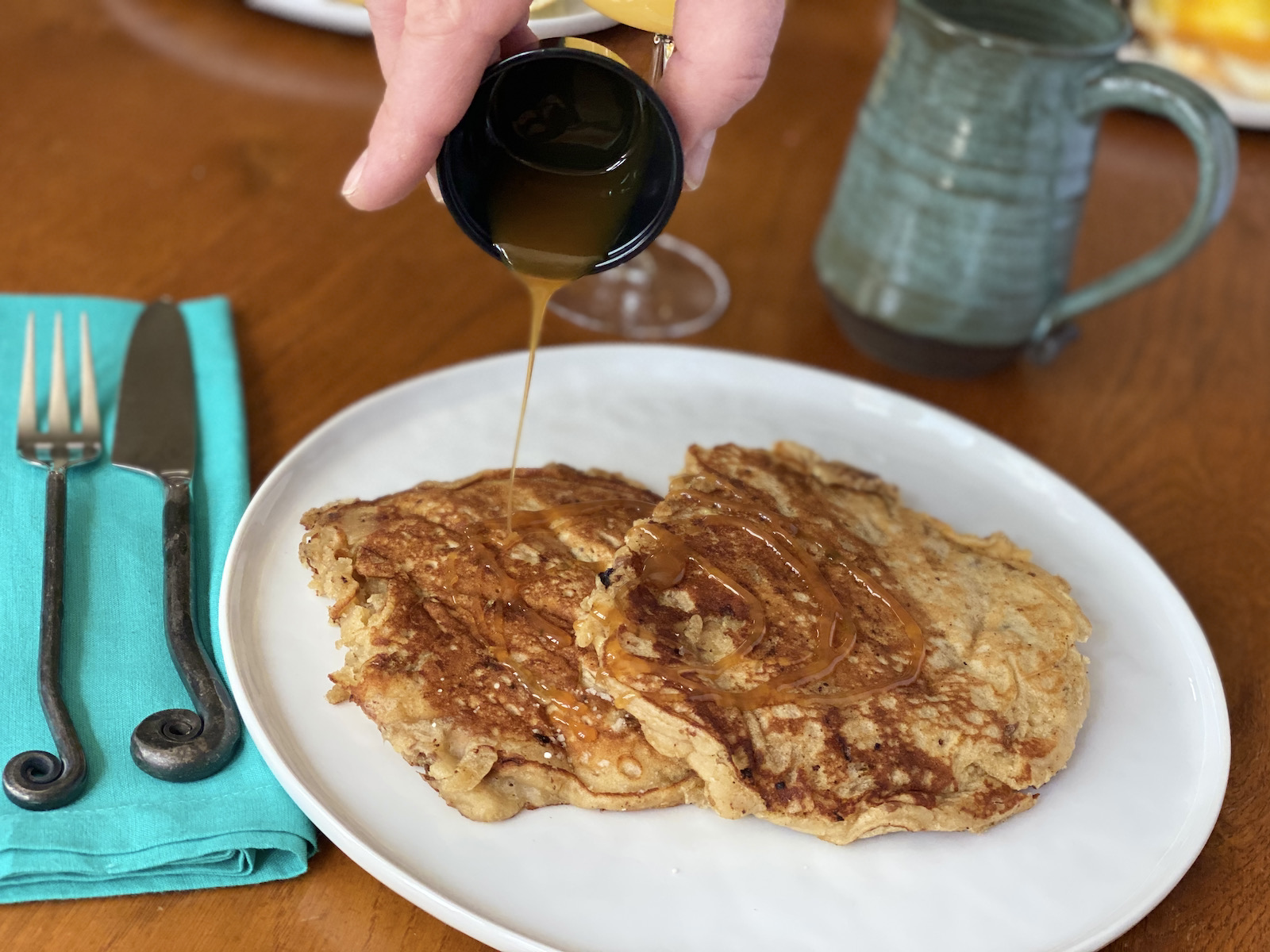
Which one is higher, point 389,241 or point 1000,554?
point 1000,554

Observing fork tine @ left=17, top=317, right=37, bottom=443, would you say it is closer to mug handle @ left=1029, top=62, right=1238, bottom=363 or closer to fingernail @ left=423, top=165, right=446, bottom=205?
fingernail @ left=423, top=165, right=446, bottom=205

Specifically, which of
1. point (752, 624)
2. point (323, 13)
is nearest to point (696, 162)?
point (752, 624)

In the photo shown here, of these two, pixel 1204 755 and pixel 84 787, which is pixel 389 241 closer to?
pixel 84 787

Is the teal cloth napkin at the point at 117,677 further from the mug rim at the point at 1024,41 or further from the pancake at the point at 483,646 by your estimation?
the mug rim at the point at 1024,41

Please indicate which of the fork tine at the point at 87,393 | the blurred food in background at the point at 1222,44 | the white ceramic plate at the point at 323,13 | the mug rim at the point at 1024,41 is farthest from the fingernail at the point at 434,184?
the blurred food in background at the point at 1222,44

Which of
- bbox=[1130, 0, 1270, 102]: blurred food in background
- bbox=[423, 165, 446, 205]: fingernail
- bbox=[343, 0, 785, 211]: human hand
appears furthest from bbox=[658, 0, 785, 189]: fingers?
bbox=[1130, 0, 1270, 102]: blurred food in background

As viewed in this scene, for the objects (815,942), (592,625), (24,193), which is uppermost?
(592,625)

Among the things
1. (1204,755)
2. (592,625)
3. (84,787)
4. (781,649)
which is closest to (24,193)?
(84,787)
